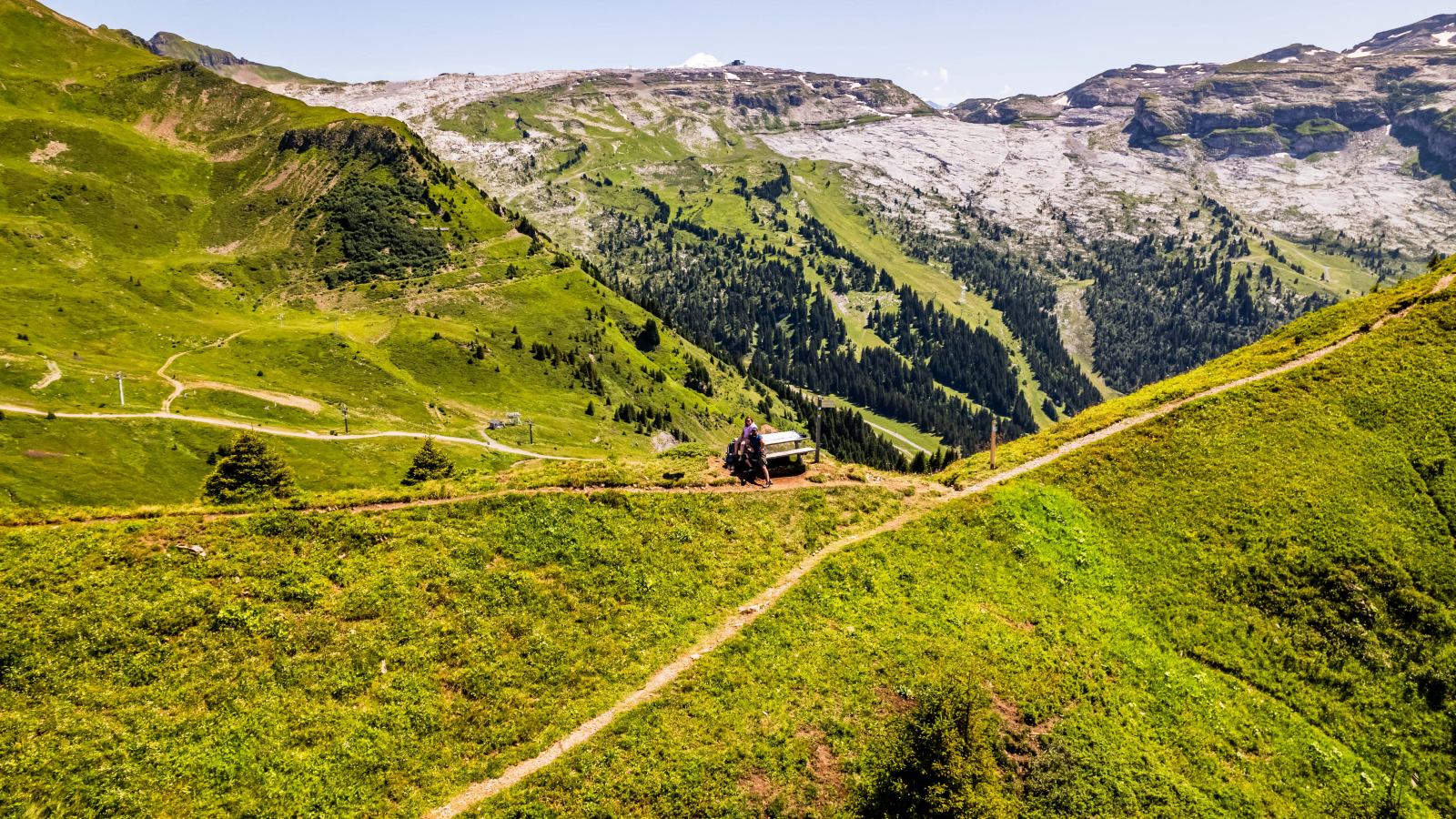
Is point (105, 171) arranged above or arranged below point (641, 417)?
above

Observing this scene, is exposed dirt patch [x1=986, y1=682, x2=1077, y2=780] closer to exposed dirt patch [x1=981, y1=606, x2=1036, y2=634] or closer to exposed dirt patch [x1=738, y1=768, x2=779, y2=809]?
exposed dirt patch [x1=981, y1=606, x2=1036, y2=634]

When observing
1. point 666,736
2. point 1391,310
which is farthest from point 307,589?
point 1391,310

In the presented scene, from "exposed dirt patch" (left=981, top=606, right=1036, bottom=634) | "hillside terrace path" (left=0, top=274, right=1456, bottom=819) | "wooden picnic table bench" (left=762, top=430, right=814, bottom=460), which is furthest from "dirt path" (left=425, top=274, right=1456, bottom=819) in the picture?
"wooden picnic table bench" (left=762, top=430, right=814, bottom=460)

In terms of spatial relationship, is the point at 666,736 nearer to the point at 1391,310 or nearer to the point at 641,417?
the point at 1391,310

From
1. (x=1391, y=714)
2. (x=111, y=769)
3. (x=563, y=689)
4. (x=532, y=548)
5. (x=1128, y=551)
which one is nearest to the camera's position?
(x=111, y=769)

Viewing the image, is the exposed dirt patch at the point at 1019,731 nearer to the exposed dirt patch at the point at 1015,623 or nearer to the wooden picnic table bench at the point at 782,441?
the exposed dirt patch at the point at 1015,623
